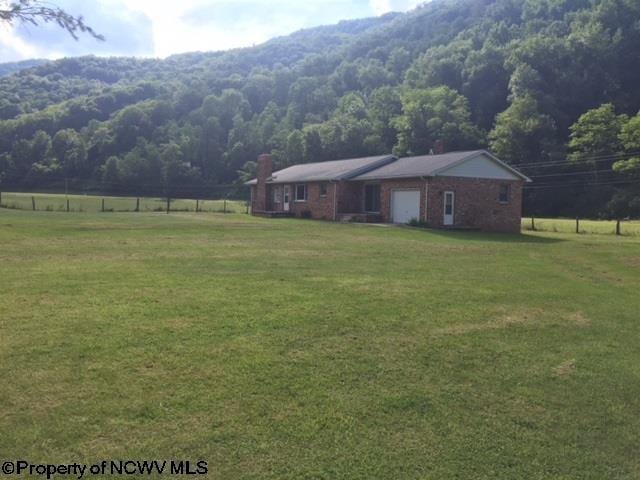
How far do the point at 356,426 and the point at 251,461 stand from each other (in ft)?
3.19

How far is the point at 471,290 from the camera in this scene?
10.3 m

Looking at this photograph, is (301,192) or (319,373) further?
(301,192)

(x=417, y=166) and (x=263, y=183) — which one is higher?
(x=417, y=166)

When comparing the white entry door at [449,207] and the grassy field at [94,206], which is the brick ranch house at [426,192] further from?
the grassy field at [94,206]

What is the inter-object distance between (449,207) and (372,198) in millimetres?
5967

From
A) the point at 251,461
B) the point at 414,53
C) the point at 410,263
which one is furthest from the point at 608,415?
the point at 414,53

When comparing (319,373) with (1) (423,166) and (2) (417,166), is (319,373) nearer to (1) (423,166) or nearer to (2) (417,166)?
(1) (423,166)

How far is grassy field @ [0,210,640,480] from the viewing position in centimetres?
434

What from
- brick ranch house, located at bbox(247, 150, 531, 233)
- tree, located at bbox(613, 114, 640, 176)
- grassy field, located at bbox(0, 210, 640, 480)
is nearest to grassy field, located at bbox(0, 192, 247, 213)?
brick ranch house, located at bbox(247, 150, 531, 233)

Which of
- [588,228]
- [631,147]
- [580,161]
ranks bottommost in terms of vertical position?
[588,228]

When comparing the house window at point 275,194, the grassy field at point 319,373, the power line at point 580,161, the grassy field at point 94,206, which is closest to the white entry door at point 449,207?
the house window at point 275,194

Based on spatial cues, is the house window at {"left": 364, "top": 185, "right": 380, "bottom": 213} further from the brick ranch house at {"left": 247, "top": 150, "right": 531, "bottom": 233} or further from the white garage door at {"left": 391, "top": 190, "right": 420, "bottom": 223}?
the white garage door at {"left": 391, "top": 190, "right": 420, "bottom": 223}

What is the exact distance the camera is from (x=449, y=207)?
92.8ft

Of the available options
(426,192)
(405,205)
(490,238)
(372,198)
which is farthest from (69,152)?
(490,238)
